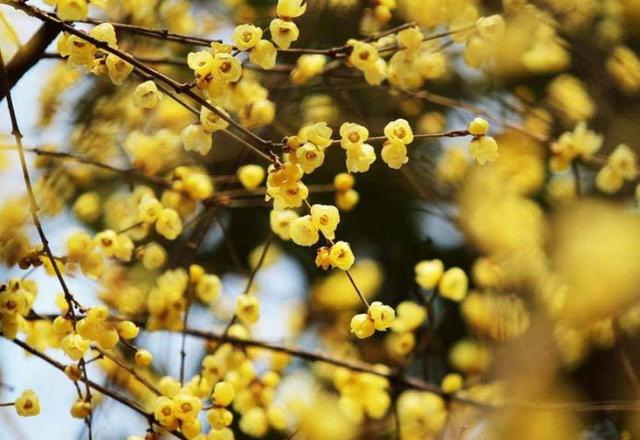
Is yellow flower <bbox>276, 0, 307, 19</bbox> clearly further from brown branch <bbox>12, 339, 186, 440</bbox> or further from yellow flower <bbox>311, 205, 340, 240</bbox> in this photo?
brown branch <bbox>12, 339, 186, 440</bbox>

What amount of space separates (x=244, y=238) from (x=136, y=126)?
1008mm

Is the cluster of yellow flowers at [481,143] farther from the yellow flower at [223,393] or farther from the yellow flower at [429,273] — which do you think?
the yellow flower at [429,273]

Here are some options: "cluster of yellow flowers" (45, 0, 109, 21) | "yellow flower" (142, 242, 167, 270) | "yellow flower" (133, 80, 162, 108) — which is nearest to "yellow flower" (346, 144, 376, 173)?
"yellow flower" (133, 80, 162, 108)

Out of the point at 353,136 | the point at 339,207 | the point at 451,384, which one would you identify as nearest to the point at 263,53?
the point at 353,136

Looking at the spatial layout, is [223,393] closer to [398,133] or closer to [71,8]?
[398,133]

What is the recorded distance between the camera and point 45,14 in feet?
3.10

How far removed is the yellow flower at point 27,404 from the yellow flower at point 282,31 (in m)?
0.55

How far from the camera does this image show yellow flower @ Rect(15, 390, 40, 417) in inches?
42.8

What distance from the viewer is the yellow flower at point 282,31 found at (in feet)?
3.32

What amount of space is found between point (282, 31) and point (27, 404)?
57 centimetres

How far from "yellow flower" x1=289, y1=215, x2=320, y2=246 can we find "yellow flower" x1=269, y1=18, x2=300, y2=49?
0.22 metres

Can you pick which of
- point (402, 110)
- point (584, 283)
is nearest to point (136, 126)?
point (402, 110)

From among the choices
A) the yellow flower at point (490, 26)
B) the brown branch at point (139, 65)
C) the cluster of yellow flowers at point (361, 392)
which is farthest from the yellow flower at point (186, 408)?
the yellow flower at point (490, 26)

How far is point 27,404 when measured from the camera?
1090 millimetres
